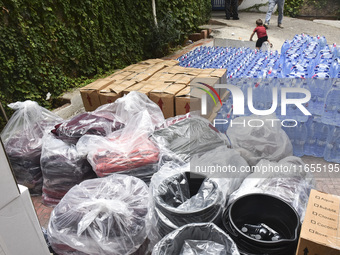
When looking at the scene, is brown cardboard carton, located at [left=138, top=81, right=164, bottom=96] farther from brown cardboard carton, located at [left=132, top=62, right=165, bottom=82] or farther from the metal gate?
the metal gate

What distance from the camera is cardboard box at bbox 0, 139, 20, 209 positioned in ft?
3.22

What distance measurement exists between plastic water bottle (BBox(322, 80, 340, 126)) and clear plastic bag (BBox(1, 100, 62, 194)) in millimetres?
3435

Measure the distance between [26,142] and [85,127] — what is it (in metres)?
0.76

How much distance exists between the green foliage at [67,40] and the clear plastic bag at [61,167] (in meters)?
1.87

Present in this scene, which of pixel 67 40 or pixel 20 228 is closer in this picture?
pixel 20 228

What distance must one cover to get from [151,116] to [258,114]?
53.1 inches

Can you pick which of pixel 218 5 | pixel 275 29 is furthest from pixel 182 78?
pixel 218 5

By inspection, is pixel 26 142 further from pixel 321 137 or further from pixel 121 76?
pixel 321 137

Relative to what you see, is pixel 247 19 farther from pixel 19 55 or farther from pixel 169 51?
pixel 19 55

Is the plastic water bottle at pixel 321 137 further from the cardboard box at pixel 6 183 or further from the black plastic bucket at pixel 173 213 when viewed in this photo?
the cardboard box at pixel 6 183

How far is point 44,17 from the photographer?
452cm

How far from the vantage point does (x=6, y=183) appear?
1.01m

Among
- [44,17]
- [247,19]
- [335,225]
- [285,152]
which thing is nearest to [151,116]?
[285,152]

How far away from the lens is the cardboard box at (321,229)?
4.24 ft
